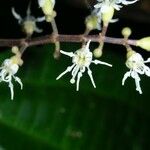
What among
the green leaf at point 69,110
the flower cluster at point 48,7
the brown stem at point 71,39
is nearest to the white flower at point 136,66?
the brown stem at point 71,39

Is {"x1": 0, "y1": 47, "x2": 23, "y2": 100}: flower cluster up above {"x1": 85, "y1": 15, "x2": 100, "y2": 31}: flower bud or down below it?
below

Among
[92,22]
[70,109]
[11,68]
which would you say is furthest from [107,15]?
[70,109]

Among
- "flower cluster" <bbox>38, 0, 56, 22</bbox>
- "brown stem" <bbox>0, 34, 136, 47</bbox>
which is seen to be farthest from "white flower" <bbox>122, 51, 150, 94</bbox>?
"flower cluster" <bbox>38, 0, 56, 22</bbox>

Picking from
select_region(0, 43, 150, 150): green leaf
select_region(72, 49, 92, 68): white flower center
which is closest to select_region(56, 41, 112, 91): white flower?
select_region(72, 49, 92, 68): white flower center

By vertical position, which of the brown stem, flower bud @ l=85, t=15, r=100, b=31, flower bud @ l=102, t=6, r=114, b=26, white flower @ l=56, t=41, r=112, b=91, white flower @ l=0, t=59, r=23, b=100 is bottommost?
white flower @ l=0, t=59, r=23, b=100

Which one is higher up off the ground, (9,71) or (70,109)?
(70,109)

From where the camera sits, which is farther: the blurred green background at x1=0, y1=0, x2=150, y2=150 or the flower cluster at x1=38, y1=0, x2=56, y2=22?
the blurred green background at x1=0, y1=0, x2=150, y2=150

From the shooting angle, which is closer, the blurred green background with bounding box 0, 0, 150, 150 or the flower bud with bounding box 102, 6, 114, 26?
the flower bud with bounding box 102, 6, 114, 26

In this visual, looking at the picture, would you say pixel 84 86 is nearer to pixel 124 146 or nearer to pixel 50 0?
pixel 124 146

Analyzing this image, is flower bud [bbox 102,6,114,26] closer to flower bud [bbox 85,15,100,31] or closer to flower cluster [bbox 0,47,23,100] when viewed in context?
Result: flower bud [bbox 85,15,100,31]

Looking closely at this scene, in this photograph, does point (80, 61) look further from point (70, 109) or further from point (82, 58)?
point (70, 109)

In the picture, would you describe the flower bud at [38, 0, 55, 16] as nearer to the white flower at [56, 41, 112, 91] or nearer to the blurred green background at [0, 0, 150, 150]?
the white flower at [56, 41, 112, 91]
